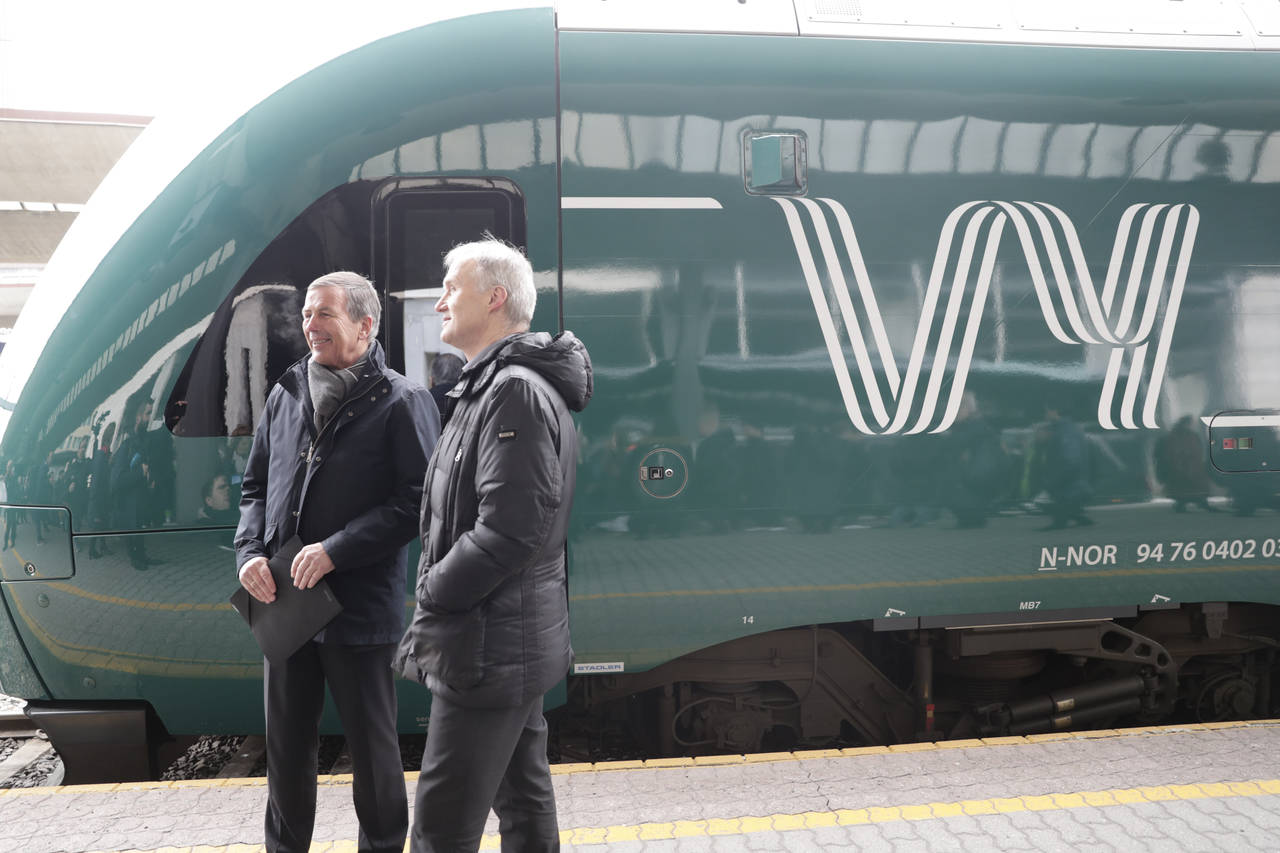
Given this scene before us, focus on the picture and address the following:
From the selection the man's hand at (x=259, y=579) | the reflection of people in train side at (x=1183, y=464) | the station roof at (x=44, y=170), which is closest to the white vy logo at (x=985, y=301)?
the reflection of people in train side at (x=1183, y=464)

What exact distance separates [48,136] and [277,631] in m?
14.2

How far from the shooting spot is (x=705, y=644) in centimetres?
323

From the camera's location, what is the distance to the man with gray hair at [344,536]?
7.36 feet

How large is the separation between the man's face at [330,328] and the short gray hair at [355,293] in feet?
0.04

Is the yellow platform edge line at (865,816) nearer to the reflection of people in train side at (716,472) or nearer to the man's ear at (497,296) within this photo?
the reflection of people in train side at (716,472)

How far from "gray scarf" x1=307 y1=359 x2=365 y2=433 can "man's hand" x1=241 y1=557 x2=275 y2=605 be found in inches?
14.7

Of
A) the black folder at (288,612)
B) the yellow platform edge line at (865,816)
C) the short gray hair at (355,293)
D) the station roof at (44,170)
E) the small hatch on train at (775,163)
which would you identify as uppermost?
the station roof at (44,170)

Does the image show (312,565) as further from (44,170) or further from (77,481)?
(44,170)

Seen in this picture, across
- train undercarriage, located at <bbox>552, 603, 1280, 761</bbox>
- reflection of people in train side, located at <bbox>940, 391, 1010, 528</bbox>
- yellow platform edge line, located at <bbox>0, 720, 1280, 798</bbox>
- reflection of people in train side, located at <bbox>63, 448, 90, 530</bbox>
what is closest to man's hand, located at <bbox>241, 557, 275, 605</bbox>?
yellow platform edge line, located at <bbox>0, 720, 1280, 798</bbox>

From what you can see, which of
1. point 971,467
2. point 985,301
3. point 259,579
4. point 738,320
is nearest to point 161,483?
point 259,579

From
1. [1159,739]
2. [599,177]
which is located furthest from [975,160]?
[1159,739]

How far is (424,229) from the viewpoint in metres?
3.09

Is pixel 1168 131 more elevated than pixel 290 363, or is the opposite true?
pixel 1168 131

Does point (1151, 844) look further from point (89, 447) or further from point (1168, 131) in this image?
point (89, 447)
